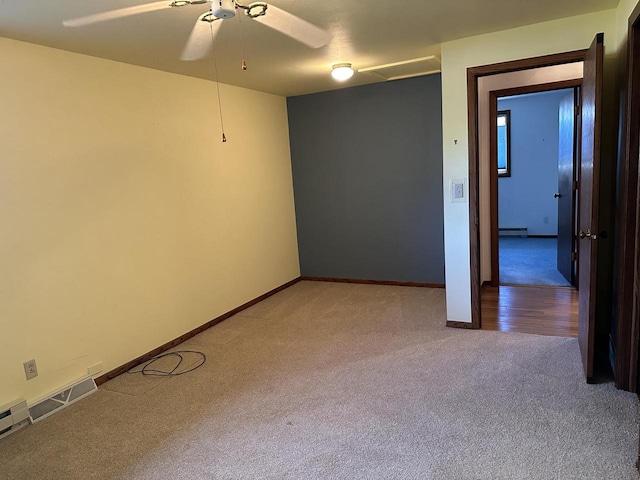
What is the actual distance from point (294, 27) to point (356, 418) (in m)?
2.45

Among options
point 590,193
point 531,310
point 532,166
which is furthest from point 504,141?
point 590,193


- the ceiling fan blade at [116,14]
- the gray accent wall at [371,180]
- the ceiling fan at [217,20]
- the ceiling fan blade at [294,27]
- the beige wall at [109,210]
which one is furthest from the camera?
the gray accent wall at [371,180]

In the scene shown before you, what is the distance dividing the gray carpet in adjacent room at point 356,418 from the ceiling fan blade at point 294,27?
2.34m

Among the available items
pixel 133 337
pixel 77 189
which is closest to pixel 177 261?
pixel 133 337

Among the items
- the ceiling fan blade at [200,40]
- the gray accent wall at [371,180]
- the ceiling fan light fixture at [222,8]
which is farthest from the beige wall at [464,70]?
the ceiling fan light fixture at [222,8]

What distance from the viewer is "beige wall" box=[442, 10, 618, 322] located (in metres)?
3.03

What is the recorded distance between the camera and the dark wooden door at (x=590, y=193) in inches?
96.7

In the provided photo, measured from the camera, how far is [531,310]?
4.00 m

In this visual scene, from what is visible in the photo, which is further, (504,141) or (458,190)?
(504,141)

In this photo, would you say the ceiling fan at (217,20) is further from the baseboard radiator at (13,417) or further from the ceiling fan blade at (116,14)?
the baseboard radiator at (13,417)

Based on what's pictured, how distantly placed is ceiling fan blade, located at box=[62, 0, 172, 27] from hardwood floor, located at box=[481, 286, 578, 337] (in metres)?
3.34

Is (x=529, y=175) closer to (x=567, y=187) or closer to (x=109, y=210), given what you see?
(x=567, y=187)

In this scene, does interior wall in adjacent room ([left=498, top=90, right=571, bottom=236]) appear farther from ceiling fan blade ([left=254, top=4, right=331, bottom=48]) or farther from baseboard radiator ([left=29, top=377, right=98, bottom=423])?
baseboard radiator ([left=29, top=377, right=98, bottom=423])

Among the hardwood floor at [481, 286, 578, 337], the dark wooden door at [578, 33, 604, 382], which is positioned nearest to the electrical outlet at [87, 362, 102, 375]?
the hardwood floor at [481, 286, 578, 337]
